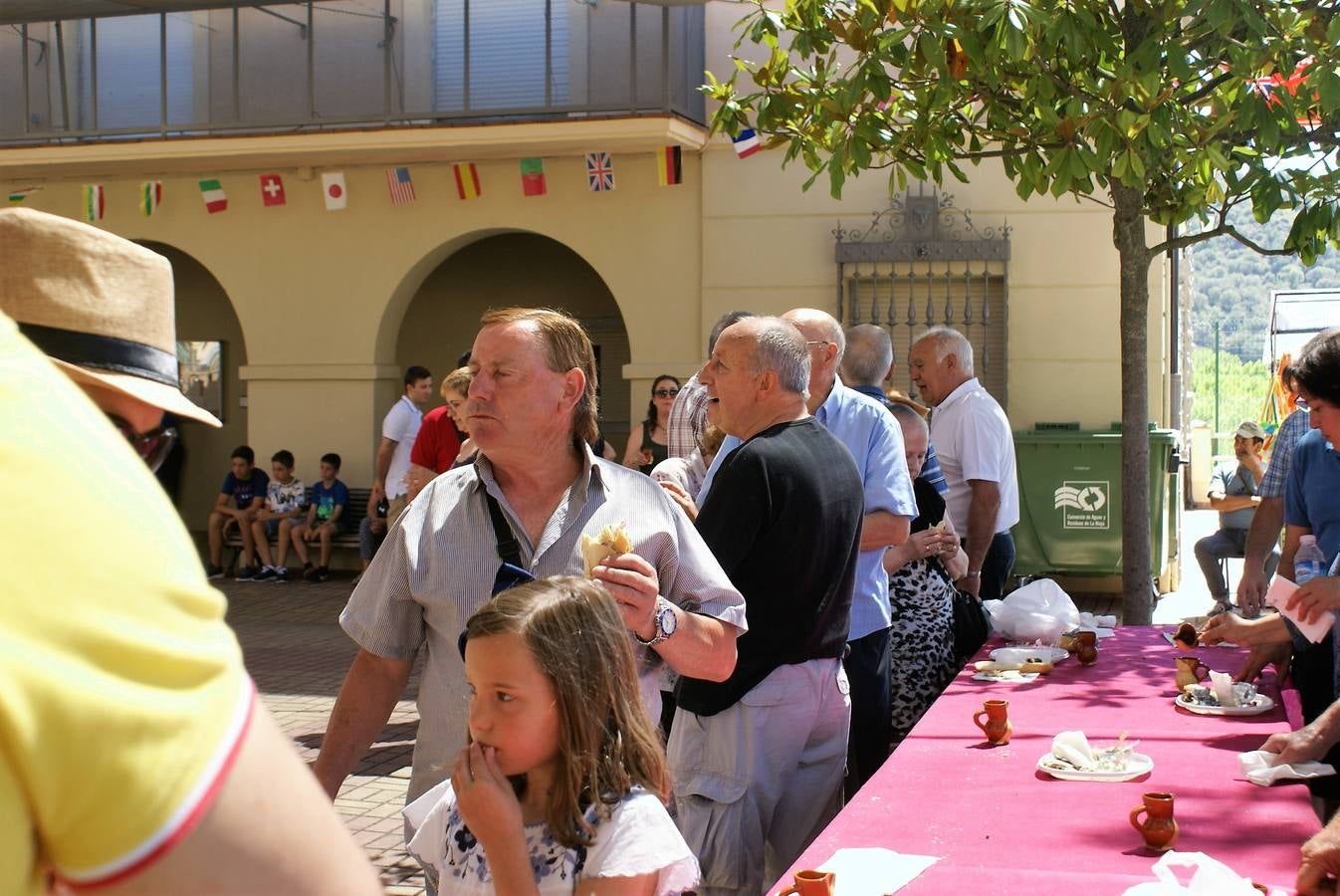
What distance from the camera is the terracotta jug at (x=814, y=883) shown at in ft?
7.87

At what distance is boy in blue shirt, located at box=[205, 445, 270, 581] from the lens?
45.5 feet

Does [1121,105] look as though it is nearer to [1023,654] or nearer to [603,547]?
[1023,654]

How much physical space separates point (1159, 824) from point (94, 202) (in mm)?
13669

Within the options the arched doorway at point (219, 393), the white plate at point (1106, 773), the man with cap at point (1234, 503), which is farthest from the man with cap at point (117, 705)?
the arched doorway at point (219, 393)

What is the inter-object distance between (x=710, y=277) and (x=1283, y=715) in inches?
341

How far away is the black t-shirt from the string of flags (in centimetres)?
823

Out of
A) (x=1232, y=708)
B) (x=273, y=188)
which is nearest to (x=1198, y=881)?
(x=1232, y=708)

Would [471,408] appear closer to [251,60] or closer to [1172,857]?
[1172,857]

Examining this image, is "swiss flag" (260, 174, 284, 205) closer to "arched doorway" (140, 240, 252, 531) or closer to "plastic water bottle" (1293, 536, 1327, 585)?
"arched doorway" (140, 240, 252, 531)

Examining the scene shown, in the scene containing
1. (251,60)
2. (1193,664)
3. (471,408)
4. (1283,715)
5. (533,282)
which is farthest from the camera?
(533,282)

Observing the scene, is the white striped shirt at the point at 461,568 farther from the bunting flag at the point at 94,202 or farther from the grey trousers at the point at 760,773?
the bunting flag at the point at 94,202

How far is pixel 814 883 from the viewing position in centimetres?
240

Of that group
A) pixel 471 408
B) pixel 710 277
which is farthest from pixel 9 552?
pixel 710 277

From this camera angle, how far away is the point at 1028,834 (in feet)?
9.71
